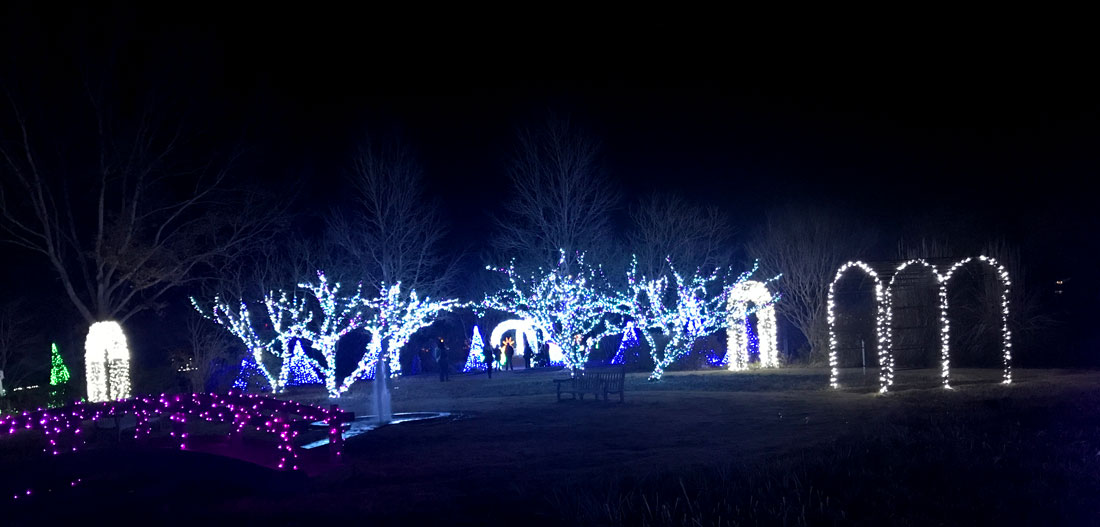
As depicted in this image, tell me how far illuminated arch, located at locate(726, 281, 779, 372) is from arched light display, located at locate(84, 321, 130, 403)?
1809 cm

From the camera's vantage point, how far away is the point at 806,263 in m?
32.9

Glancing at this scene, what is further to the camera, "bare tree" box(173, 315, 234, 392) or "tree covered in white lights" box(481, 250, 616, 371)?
"tree covered in white lights" box(481, 250, 616, 371)

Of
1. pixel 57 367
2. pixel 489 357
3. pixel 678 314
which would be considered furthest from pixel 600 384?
pixel 57 367

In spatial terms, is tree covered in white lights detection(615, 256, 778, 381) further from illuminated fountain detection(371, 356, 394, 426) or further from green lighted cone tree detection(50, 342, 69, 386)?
green lighted cone tree detection(50, 342, 69, 386)

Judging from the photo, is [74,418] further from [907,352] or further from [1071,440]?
[907,352]

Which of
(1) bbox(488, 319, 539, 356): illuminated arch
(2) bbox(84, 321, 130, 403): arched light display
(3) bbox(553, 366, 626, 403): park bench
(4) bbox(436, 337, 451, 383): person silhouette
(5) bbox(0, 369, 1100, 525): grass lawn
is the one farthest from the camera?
(1) bbox(488, 319, 539, 356): illuminated arch

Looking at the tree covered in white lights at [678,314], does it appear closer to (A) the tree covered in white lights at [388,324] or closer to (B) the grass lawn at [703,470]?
(A) the tree covered in white lights at [388,324]

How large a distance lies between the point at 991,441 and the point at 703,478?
12.9 feet

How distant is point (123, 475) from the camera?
13.6m

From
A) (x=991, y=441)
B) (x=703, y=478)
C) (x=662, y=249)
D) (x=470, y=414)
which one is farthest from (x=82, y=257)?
(x=991, y=441)

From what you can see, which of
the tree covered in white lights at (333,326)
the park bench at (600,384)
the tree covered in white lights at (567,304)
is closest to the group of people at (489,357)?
the tree covered in white lights at (333,326)

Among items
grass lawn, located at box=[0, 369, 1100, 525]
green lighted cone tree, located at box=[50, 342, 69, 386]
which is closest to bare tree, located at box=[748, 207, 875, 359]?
grass lawn, located at box=[0, 369, 1100, 525]

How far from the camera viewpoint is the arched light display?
23875mm

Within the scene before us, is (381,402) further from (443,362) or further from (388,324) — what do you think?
(443,362)
